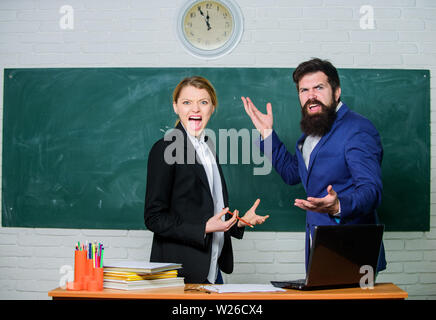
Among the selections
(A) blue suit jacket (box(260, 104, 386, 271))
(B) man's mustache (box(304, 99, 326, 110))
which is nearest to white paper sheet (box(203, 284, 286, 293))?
(A) blue suit jacket (box(260, 104, 386, 271))

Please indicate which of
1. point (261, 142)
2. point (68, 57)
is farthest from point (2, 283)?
point (261, 142)

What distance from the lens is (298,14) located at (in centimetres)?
334

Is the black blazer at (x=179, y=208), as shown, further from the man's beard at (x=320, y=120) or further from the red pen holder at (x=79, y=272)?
the man's beard at (x=320, y=120)

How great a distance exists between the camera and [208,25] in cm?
336

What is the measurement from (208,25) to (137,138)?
1003mm

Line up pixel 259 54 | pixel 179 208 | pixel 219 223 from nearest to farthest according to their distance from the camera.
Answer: pixel 219 223
pixel 179 208
pixel 259 54

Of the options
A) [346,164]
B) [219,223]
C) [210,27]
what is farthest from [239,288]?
[210,27]

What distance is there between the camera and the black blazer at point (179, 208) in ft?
6.34

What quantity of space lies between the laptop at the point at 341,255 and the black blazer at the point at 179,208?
492 mm

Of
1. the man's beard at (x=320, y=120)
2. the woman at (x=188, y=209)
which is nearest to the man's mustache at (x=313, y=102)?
the man's beard at (x=320, y=120)

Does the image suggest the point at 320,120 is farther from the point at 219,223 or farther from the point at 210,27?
the point at 210,27

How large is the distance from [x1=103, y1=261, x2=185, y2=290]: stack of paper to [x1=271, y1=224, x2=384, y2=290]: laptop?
19.0 inches

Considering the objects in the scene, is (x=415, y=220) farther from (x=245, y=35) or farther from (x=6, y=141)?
(x=6, y=141)

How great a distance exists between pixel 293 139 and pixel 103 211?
150 cm
